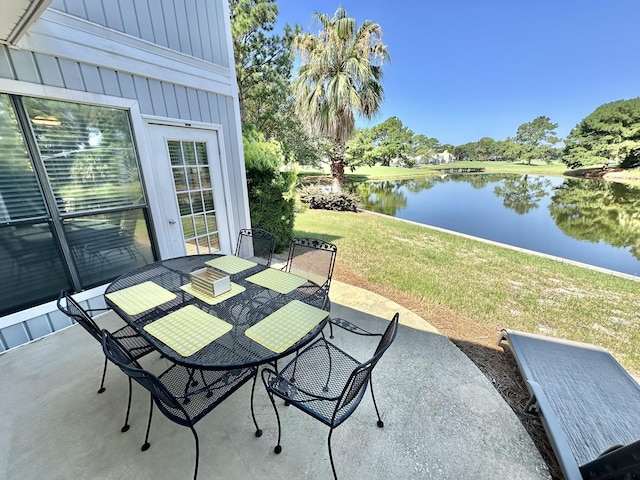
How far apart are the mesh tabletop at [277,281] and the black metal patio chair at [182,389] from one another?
61 cm

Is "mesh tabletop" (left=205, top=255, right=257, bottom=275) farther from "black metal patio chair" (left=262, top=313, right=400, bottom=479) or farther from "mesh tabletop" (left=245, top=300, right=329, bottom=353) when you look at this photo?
"black metal patio chair" (left=262, top=313, right=400, bottom=479)

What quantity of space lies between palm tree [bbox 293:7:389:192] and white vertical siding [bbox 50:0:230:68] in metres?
5.81

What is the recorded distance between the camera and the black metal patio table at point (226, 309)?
4.15 ft

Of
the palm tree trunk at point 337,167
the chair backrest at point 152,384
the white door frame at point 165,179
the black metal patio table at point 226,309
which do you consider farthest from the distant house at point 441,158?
the chair backrest at point 152,384

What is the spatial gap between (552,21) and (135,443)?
1877 cm

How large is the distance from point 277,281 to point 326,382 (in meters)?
0.82

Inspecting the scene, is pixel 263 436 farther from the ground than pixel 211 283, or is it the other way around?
pixel 211 283

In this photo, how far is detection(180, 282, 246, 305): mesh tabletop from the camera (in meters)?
1.73

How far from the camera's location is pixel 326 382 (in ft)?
5.21

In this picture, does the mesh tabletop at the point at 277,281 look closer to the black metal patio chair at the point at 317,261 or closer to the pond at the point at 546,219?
the black metal patio chair at the point at 317,261

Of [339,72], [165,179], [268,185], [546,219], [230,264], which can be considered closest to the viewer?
[230,264]

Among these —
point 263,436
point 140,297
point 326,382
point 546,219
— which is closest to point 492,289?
point 326,382

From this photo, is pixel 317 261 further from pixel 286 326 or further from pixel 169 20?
pixel 169 20

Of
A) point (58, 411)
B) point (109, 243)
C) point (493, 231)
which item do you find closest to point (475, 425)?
point (58, 411)
